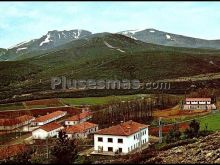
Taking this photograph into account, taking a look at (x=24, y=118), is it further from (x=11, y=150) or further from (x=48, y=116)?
(x=11, y=150)

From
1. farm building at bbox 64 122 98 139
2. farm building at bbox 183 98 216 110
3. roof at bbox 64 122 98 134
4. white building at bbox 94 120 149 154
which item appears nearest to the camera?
white building at bbox 94 120 149 154

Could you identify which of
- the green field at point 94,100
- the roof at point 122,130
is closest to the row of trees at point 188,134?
the roof at point 122,130

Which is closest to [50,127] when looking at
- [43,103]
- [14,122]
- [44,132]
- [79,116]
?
[44,132]

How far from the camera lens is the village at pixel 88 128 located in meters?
59.1

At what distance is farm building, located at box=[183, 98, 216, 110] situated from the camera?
295ft

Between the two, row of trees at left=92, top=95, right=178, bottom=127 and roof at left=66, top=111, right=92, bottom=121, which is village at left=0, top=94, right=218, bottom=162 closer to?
roof at left=66, top=111, right=92, bottom=121

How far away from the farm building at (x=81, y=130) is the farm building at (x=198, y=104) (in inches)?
902

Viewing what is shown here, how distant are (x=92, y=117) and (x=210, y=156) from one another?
175 ft

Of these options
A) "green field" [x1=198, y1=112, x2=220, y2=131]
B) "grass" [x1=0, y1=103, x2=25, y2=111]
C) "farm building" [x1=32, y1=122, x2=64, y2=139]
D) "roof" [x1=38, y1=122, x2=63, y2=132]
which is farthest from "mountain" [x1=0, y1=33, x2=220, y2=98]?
"green field" [x1=198, y1=112, x2=220, y2=131]

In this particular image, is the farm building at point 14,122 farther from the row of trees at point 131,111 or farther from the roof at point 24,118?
the row of trees at point 131,111

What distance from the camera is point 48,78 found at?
163875 mm

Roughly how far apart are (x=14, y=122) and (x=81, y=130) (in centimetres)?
1706

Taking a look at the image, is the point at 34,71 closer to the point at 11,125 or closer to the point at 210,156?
the point at 11,125

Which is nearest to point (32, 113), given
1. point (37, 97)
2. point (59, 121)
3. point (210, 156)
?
point (59, 121)
